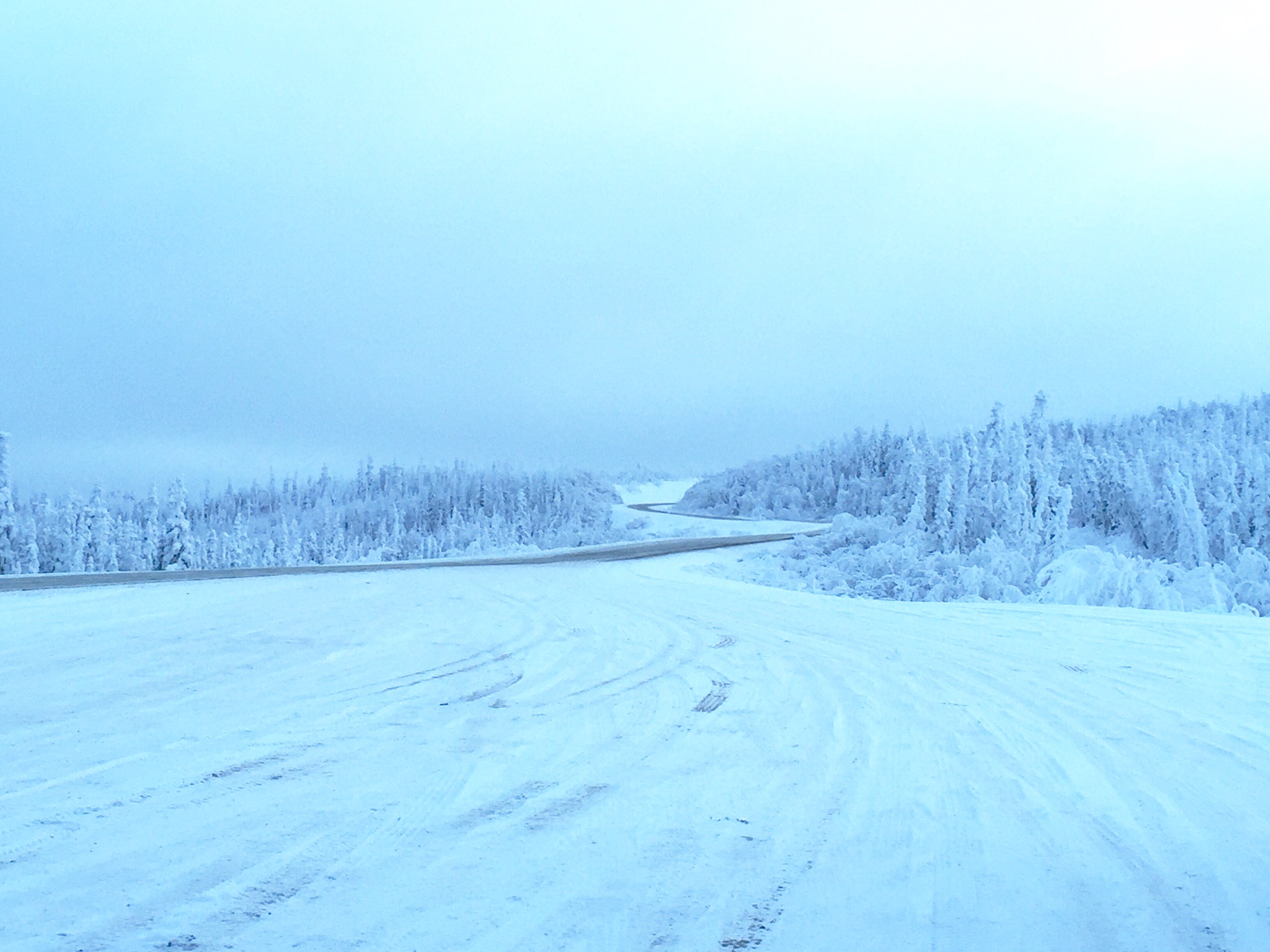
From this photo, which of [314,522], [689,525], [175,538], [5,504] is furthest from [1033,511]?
[314,522]

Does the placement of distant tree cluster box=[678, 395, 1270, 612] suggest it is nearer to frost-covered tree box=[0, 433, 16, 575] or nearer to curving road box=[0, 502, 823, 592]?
curving road box=[0, 502, 823, 592]

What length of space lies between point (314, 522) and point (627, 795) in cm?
15214

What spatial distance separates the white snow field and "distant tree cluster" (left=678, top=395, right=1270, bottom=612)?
10.3 meters

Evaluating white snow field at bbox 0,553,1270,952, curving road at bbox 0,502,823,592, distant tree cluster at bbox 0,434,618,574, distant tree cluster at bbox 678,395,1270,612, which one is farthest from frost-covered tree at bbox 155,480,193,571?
white snow field at bbox 0,553,1270,952

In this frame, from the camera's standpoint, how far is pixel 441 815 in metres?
4.61

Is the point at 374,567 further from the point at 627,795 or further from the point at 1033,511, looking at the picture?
the point at 1033,511

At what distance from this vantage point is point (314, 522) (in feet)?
481

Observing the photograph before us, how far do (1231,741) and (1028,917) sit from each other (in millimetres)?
3927

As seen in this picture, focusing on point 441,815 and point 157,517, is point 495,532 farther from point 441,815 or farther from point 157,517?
point 441,815

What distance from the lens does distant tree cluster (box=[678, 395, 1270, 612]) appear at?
2034 cm

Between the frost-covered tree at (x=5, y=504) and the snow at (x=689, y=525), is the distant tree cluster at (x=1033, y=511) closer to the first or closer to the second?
the snow at (x=689, y=525)

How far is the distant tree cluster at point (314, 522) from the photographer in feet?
188

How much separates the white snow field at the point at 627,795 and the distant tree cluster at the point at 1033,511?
10336 mm

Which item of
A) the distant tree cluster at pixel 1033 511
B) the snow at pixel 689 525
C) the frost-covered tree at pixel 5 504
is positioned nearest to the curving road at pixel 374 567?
the distant tree cluster at pixel 1033 511
